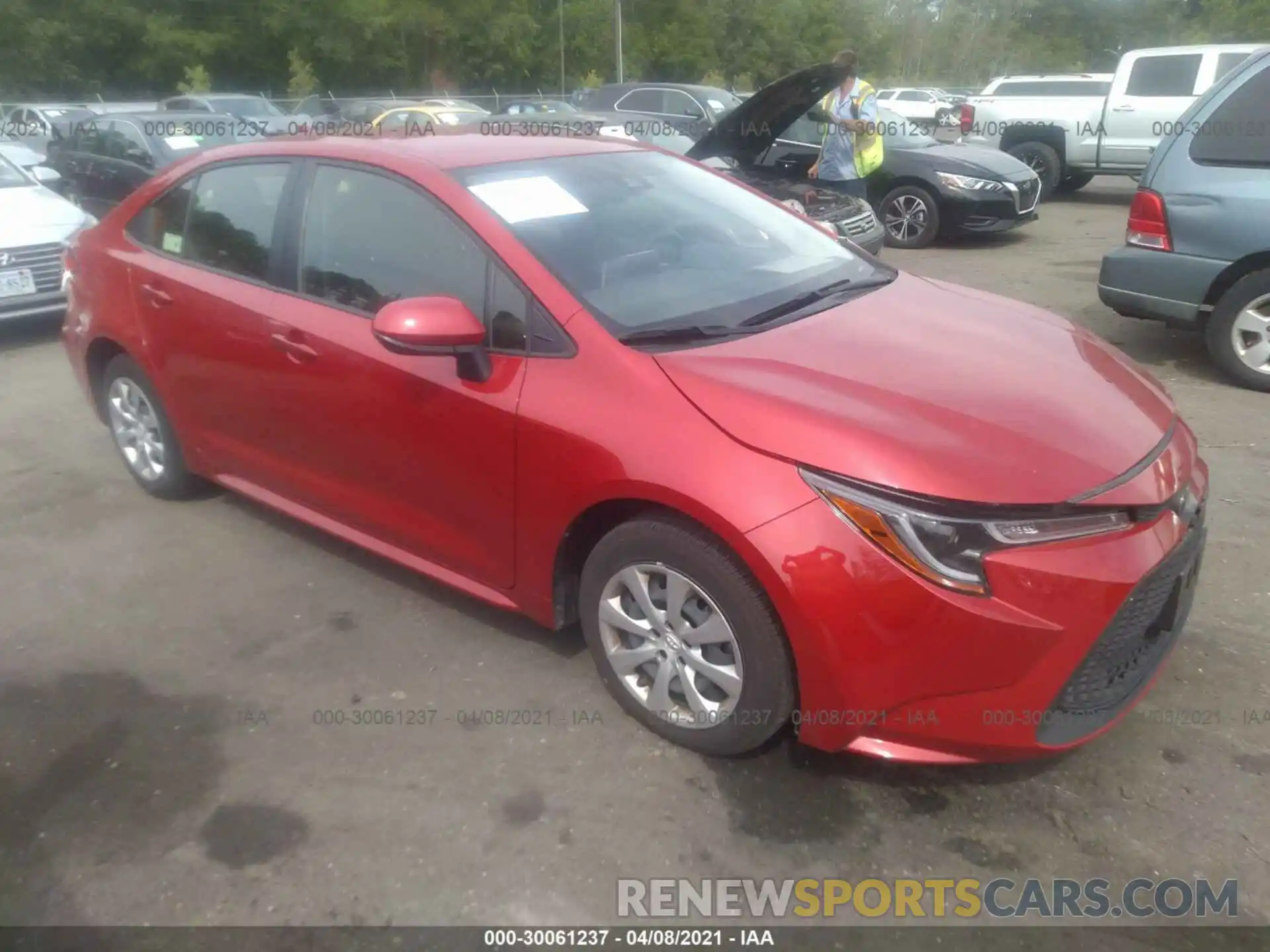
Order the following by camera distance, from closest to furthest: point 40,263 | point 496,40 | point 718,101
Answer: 1. point 40,263
2. point 718,101
3. point 496,40

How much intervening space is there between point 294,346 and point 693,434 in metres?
1.61

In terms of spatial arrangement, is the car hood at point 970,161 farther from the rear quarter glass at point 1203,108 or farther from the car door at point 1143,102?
the rear quarter glass at point 1203,108

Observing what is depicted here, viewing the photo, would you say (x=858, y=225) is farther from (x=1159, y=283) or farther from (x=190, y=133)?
(x=190, y=133)

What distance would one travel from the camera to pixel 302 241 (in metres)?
3.52

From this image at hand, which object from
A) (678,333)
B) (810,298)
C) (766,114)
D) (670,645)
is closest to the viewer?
(670,645)

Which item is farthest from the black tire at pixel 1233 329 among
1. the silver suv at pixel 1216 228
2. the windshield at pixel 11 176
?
the windshield at pixel 11 176

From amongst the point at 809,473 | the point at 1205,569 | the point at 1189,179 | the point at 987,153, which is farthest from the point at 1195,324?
the point at 987,153

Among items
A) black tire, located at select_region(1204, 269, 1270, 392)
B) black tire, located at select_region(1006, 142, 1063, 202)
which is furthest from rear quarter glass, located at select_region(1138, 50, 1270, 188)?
black tire, located at select_region(1006, 142, 1063, 202)

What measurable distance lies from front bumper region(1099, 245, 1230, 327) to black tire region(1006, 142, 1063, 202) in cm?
887

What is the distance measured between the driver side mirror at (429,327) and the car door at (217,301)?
34.7 inches

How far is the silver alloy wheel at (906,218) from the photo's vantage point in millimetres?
10516

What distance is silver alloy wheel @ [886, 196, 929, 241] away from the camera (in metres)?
10.5

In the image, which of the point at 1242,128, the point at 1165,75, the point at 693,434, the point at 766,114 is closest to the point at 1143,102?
the point at 1165,75

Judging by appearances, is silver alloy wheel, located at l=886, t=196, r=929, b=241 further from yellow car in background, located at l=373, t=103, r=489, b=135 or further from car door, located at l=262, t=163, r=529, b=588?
car door, located at l=262, t=163, r=529, b=588
